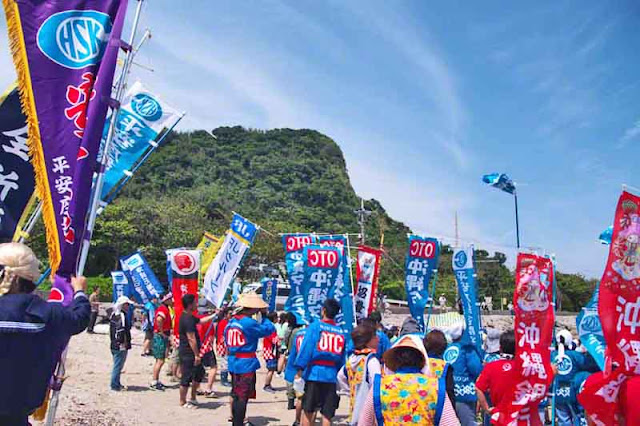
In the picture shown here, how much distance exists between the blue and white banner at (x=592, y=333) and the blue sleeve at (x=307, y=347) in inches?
119

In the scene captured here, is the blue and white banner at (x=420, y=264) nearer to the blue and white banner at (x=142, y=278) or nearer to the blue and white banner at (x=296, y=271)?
the blue and white banner at (x=296, y=271)

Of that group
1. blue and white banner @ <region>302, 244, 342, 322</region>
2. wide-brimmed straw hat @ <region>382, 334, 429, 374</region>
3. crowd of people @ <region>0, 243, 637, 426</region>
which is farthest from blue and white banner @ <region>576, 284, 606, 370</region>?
blue and white banner @ <region>302, 244, 342, 322</region>

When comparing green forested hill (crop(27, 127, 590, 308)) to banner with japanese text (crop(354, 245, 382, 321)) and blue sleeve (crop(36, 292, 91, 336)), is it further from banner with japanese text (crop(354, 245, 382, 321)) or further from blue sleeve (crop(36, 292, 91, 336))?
blue sleeve (crop(36, 292, 91, 336))

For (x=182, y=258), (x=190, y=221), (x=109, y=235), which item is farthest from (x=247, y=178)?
(x=182, y=258)

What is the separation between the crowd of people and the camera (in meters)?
2.75

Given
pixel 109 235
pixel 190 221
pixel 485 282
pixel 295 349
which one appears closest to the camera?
pixel 295 349

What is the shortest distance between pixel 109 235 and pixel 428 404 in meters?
36.5

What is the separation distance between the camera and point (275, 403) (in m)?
9.52

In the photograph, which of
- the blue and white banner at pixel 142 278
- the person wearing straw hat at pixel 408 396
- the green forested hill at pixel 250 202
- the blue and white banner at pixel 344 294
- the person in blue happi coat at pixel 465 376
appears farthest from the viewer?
the green forested hill at pixel 250 202

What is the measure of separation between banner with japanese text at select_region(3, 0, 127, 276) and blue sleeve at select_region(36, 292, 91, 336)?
0.54m

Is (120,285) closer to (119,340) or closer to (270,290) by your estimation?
(270,290)

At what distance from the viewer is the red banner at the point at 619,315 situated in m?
3.36

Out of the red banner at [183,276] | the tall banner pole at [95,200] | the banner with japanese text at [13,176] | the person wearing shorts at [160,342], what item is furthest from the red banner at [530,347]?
the person wearing shorts at [160,342]

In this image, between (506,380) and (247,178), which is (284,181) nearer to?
(247,178)
